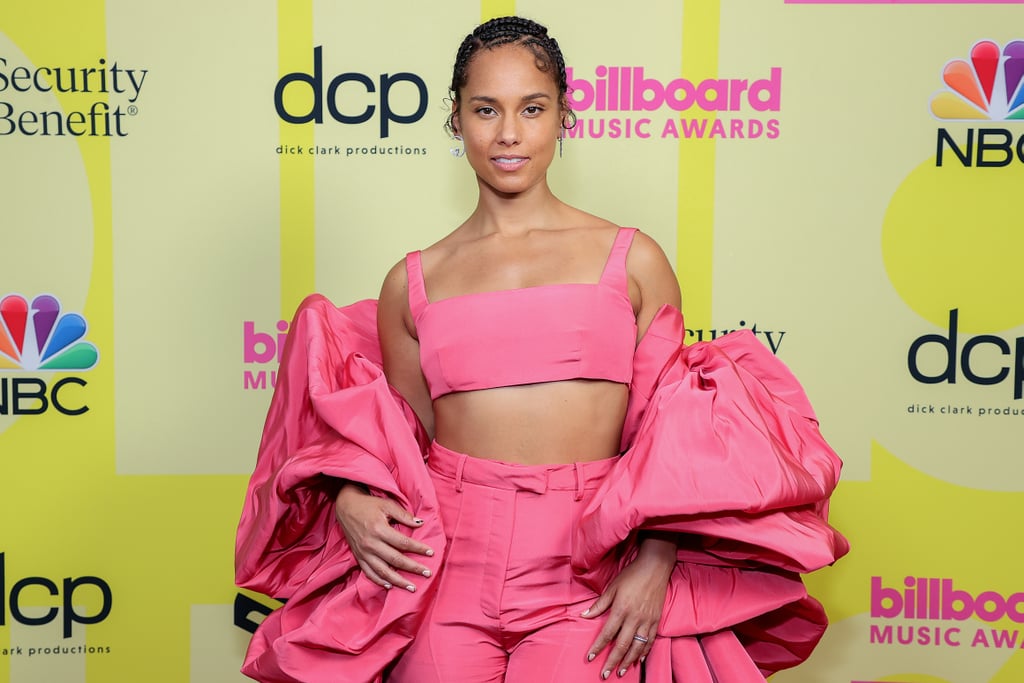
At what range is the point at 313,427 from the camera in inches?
76.6

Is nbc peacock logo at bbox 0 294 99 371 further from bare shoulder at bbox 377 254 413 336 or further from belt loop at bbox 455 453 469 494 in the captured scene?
belt loop at bbox 455 453 469 494

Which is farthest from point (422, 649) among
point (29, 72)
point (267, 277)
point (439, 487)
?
point (29, 72)

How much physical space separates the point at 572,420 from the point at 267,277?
4.22ft

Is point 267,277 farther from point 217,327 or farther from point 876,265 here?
point 876,265

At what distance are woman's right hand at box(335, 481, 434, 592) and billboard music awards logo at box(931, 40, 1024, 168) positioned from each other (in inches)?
69.7

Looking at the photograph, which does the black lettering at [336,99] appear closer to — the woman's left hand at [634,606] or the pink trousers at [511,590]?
the pink trousers at [511,590]

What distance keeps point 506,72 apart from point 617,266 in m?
0.38

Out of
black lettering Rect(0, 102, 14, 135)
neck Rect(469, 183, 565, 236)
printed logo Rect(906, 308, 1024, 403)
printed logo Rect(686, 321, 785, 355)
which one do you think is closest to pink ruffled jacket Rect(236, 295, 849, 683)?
neck Rect(469, 183, 565, 236)

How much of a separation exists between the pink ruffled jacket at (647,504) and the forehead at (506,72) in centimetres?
46

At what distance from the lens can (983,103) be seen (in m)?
2.76

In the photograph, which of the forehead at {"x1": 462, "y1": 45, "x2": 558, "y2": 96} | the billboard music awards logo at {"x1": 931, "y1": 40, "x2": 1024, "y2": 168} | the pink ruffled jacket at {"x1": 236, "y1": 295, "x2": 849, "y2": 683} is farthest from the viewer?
the billboard music awards logo at {"x1": 931, "y1": 40, "x2": 1024, "y2": 168}

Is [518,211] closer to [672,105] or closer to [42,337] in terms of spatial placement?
[672,105]

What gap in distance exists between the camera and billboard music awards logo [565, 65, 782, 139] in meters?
2.78

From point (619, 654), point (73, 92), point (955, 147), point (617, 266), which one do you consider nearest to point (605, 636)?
point (619, 654)
